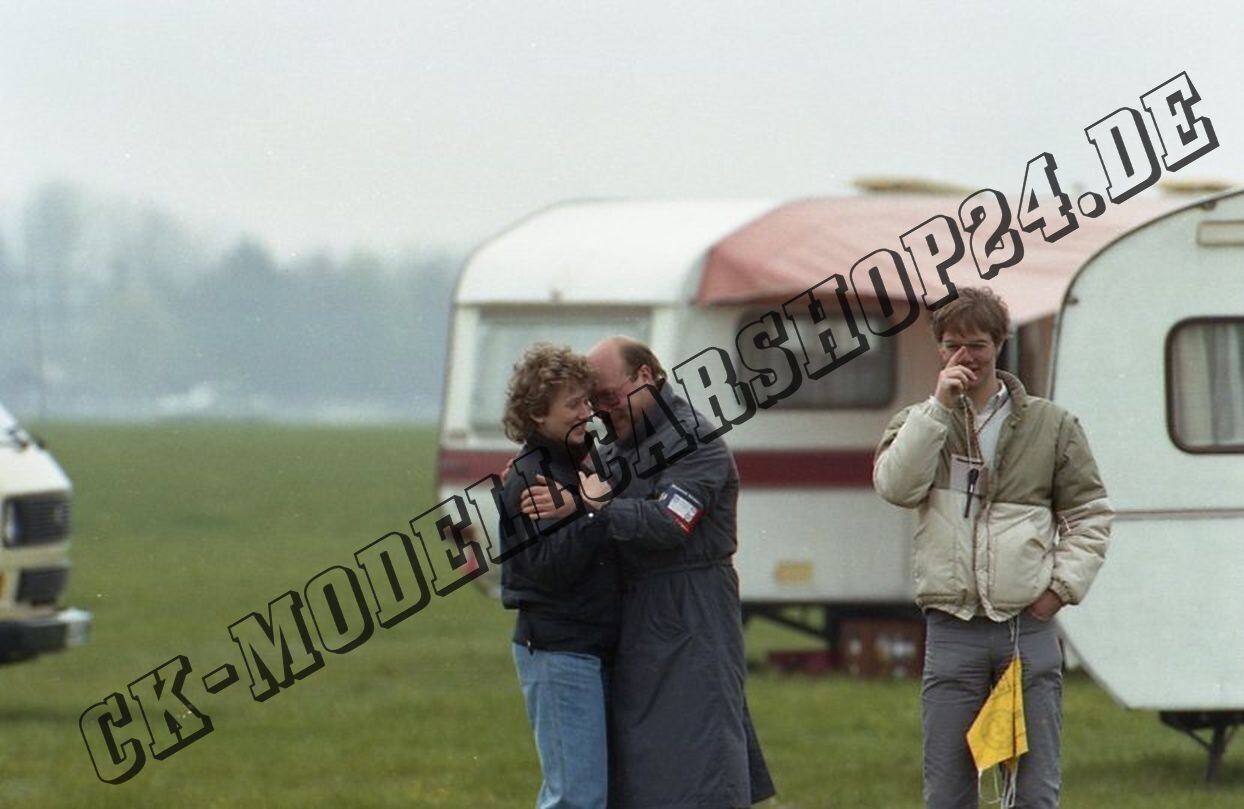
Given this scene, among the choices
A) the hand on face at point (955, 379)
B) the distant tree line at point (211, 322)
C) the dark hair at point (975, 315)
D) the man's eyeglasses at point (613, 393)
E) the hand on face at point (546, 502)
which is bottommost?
the distant tree line at point (211, 322)

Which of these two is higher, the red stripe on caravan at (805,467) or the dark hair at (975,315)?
the dark hair at (975,315)

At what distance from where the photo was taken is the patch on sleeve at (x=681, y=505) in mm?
5980

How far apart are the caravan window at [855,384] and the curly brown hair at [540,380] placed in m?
8.19

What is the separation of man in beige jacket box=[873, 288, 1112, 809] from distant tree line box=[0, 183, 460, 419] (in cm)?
9723

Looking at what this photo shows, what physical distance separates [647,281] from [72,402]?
116 metres

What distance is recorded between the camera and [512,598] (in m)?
6.17

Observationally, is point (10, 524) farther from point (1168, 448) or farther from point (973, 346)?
point (973, 346)

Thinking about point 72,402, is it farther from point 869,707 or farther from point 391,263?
point 869,707

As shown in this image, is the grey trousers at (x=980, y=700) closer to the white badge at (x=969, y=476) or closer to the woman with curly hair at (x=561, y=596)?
the white badge at (x=969, y=476)

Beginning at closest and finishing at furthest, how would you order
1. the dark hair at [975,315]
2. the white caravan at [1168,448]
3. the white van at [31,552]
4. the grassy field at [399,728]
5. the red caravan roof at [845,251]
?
the dark hair at [975,315] → the white caravan at [1168,448] → the grassy field at [399,728] → the white van at [31,552] → the red caravan roof at [845,251]

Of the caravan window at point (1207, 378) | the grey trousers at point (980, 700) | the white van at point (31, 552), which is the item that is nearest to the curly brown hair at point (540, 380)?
the grey trousers at point (980, 700)

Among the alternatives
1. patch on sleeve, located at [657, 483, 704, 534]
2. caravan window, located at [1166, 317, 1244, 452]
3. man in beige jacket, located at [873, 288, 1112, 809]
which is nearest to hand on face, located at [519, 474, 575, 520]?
patch on sleeve, located at [657, 483, 704, 534]

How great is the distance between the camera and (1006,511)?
20.0 ft

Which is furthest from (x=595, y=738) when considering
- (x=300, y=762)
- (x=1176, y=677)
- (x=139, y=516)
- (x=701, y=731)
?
(x=139, y=516)
